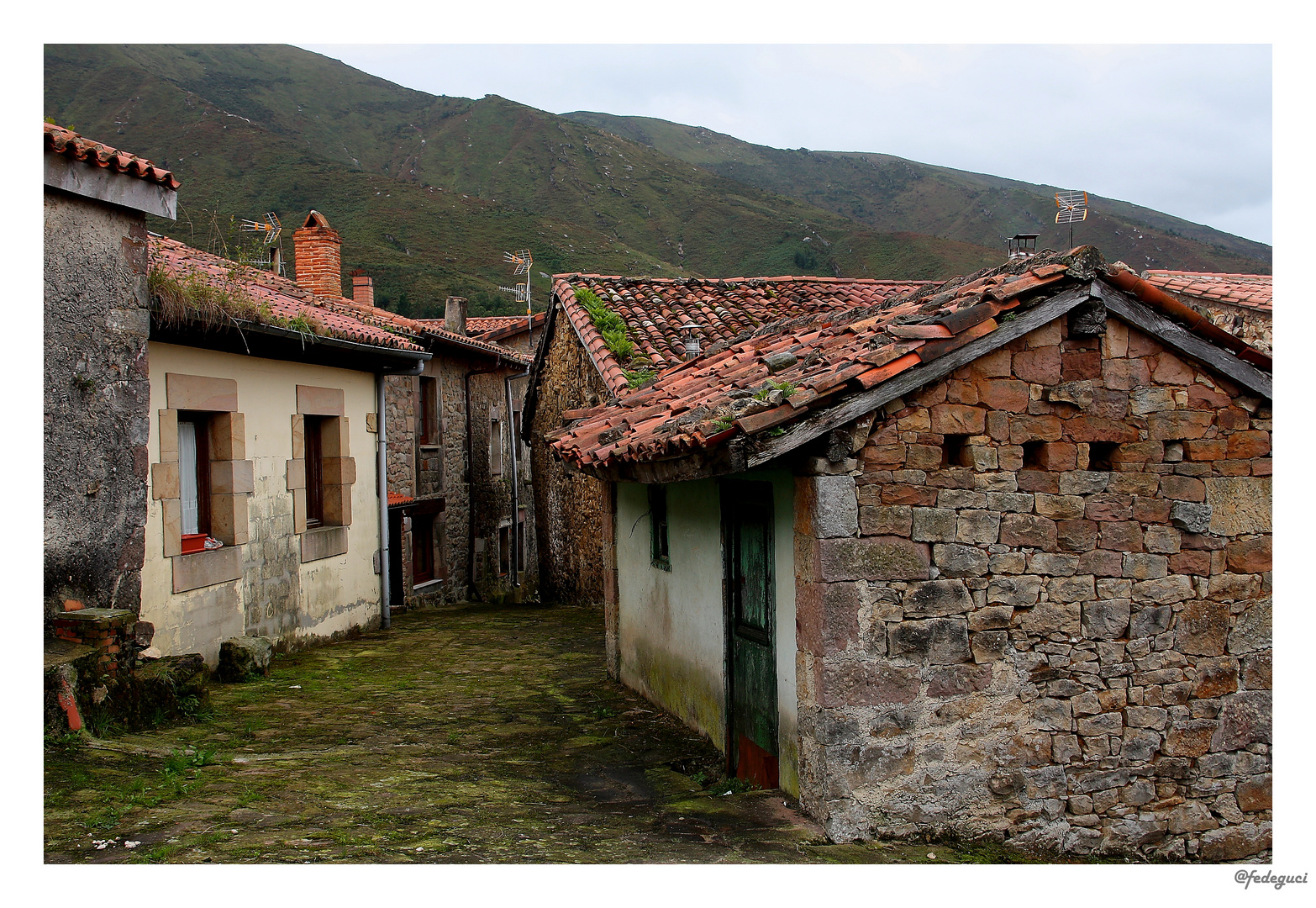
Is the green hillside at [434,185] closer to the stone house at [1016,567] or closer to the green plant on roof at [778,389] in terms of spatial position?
the green plant on roof at [778,389]

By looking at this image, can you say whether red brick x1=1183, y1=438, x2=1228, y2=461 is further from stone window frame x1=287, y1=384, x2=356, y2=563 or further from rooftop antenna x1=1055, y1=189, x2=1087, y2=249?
stone window frame x1=287, y1=384, x2=356, y2=563

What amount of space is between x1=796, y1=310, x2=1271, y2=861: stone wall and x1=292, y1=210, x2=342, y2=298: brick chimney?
13.2 meters

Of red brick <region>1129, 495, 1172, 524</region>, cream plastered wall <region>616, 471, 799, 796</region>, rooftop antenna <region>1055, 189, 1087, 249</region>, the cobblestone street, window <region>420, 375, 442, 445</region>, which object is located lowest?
the cobblestone street

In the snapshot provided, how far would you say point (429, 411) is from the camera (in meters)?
17.0

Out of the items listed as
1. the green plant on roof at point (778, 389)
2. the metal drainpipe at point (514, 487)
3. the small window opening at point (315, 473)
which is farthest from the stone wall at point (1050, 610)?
the metal drainpipe at point (514, 487)

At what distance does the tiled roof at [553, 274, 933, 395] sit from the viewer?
10914mm

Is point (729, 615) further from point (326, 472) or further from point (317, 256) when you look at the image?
point (317, 256)

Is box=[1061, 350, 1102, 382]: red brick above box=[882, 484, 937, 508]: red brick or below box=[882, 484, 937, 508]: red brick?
above

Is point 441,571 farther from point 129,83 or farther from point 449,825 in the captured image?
point 129,83

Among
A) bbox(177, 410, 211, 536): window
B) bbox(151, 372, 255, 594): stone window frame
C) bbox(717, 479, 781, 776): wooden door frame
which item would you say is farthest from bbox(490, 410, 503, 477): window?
bbox(717, 479, 781, 776): wooden door frame

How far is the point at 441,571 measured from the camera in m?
17.5

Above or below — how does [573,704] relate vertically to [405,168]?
below

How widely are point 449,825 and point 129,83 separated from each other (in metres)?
88.1
